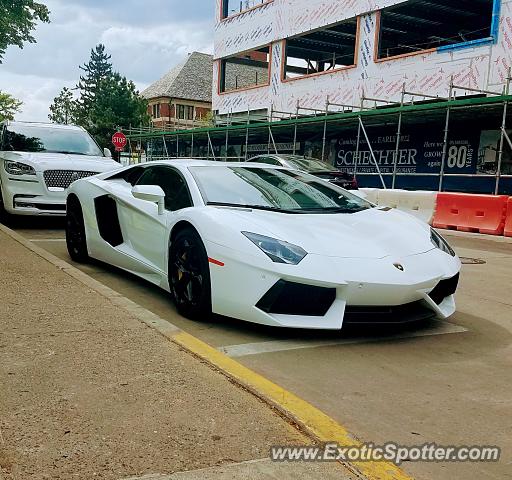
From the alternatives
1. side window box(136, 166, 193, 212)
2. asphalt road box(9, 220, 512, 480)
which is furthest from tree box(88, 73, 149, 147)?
asphalt road box(9, 220, 512, 480)

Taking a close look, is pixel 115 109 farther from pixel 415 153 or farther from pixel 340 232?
pixel 340 232

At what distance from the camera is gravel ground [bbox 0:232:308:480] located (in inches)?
92.2

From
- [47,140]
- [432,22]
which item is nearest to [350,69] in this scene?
[432,22]

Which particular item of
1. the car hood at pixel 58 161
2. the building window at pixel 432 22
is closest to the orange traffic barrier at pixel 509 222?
the car hood at pixel 58 161

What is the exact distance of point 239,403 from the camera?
2902 mm

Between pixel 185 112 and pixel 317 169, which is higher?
pixel 185 112

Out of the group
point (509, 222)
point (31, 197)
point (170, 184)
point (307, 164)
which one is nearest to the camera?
point (170, 184)

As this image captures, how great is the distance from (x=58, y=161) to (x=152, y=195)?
5.11 meters

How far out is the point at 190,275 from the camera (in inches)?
176

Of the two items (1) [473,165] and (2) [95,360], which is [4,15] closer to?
(1) [473,165]

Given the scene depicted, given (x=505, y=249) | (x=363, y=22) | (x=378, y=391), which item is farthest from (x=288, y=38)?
(x=378, y=391)

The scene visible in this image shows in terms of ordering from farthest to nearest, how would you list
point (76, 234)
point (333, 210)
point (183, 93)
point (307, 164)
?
1. point (183, 93)
2. point (307, 164)
3. point (76, 234)
4. point (333, 210)

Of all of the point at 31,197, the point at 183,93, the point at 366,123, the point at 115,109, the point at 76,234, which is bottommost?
the point at 76,234

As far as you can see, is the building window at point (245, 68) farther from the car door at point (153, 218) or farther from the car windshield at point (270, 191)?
the car windshield at point (270, 191)
